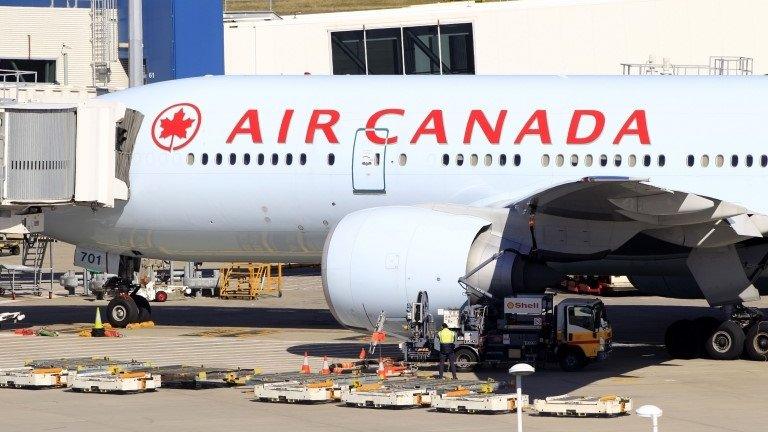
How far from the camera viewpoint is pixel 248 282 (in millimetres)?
39750

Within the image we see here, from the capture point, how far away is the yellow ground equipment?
38438mm

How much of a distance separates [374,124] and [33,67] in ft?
100

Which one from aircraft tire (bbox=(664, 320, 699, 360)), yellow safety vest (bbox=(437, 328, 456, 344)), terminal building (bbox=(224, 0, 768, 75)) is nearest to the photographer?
yellow safety vest (bbox=(437, 328, 456, 344))

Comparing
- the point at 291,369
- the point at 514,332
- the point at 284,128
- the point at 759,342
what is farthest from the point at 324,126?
the point at 759,342

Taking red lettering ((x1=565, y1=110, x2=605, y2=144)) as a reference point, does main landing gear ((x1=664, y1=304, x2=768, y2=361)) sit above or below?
below

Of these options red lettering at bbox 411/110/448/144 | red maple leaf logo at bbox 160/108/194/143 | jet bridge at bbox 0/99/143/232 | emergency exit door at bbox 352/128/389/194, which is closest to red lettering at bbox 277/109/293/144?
emergency exit door at bbox 352/128/389/194

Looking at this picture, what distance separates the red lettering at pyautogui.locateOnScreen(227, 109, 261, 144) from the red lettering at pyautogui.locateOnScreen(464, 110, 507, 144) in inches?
164

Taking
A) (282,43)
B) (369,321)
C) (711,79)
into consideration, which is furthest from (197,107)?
(282,43)

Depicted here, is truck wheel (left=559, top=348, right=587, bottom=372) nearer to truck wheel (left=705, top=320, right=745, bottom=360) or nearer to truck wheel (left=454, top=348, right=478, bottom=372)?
truck wheel (left=454, top=348, right=478, bottom=372)

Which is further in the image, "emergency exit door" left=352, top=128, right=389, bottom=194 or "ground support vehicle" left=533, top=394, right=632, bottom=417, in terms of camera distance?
"emergency exit door" left=352, top=128, right=389, bottom=194

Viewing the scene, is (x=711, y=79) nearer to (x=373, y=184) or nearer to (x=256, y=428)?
(x=373, y=184)

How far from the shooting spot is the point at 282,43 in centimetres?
4956

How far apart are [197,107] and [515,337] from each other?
860cm

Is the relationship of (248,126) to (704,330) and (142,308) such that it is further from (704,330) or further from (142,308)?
(704,330)
